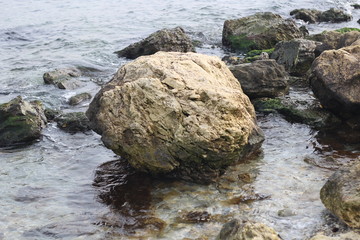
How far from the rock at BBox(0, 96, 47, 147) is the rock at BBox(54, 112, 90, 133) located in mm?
506

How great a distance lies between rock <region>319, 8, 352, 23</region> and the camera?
25.5 metres

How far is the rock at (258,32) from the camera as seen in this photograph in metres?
19.3

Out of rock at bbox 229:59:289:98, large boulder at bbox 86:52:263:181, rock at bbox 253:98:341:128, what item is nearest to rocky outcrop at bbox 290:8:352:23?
rock at bbox 229:59:289:98

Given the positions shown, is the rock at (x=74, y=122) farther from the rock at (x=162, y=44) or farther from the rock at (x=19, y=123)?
the rock at (x=162, y=44)

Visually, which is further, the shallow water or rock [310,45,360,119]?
rock [310,45,360,119]

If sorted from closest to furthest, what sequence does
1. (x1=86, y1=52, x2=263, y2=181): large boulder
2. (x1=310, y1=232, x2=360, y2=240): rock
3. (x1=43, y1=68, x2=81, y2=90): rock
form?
(x1=310, y1=232, x2=360, y2=240): rock
(x1=86, y1=52, x2=263, y2=181): large boulder
(x1=43, y1=68, x2=81, y2=90): rock

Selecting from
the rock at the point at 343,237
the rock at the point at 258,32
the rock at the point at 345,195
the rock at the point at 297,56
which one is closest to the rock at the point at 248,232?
the rock at the point at 343,237

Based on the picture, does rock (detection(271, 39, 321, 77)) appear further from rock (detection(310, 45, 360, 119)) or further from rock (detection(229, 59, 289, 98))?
rock (detection(310, 45, 360, 119))

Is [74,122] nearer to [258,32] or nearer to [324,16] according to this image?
[258,32]

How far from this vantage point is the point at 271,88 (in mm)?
12633

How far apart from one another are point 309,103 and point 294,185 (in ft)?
13.9

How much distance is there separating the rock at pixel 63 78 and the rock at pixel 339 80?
8.29 metres

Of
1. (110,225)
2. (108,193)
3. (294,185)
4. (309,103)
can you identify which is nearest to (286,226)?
(294,185)

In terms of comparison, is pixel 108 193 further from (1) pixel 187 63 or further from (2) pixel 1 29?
(2) pixel 1 29
